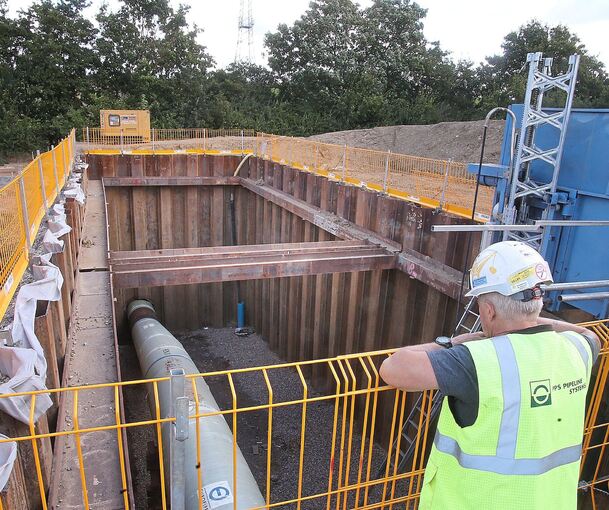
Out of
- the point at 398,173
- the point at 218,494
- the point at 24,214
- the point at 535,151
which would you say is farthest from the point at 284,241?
the point at 218,494

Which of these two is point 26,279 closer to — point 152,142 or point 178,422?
point 178,422

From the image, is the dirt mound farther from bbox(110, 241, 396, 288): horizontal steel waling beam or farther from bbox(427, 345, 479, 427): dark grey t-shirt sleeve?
bbox(427, 345, 479, 427): dark grey t-shirt sleeve

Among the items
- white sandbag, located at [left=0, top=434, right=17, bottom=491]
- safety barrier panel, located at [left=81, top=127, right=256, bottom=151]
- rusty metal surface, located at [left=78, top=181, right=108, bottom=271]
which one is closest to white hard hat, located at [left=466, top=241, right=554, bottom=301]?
white sandbag, located at [left=0, top=434, right=17, bottom=491]

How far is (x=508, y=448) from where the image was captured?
6.99ft

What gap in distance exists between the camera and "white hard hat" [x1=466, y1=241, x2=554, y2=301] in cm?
226

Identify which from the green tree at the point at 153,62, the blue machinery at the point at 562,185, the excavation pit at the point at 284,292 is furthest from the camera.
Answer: the green tree at the point at 153,62

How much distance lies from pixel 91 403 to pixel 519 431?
3.95 metres

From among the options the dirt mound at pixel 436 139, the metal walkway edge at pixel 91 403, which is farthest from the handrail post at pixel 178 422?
the dirt mound at pixel 436 139

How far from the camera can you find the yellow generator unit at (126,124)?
2669 centimetres

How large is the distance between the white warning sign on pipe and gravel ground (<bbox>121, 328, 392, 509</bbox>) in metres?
2.97

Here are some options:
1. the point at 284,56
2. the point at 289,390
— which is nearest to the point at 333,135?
the point at 284,56

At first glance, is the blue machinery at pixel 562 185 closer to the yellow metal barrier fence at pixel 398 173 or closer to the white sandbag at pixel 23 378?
the yellow metal barrier fence at pixel 398 173

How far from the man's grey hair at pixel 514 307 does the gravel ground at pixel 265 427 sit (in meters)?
6.46

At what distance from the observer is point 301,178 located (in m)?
14.4
